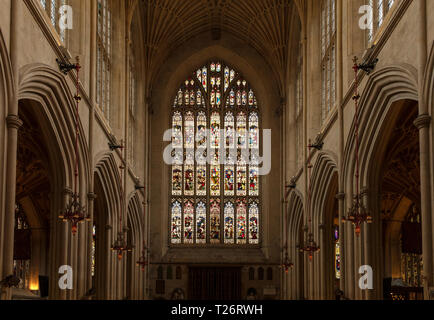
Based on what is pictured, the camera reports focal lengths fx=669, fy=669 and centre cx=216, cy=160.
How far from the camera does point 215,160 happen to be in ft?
115

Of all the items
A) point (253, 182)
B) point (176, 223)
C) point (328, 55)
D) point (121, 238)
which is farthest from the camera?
point (253, 182)

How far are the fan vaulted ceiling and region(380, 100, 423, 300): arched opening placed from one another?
29.0ft

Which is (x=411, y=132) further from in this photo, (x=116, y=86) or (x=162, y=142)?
(x=162, y=142)

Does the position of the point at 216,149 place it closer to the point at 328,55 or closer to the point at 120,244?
the point at 328,55

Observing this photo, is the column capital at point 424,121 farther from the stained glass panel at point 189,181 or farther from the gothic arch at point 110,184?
the stained glass panel at point 189,181

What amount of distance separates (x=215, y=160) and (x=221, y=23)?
706cm

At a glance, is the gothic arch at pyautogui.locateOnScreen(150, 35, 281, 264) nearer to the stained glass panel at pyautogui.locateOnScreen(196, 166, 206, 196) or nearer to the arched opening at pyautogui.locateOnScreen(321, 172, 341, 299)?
the stained glass panel at pyautogui.locateOnScreen(196, 166, 206, 196)

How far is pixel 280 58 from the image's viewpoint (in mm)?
32312

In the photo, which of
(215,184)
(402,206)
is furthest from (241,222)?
(402,206)

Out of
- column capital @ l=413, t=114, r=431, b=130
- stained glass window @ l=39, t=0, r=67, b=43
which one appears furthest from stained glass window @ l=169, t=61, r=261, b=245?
column capital @ l=413, t=114, r=431, b=130
